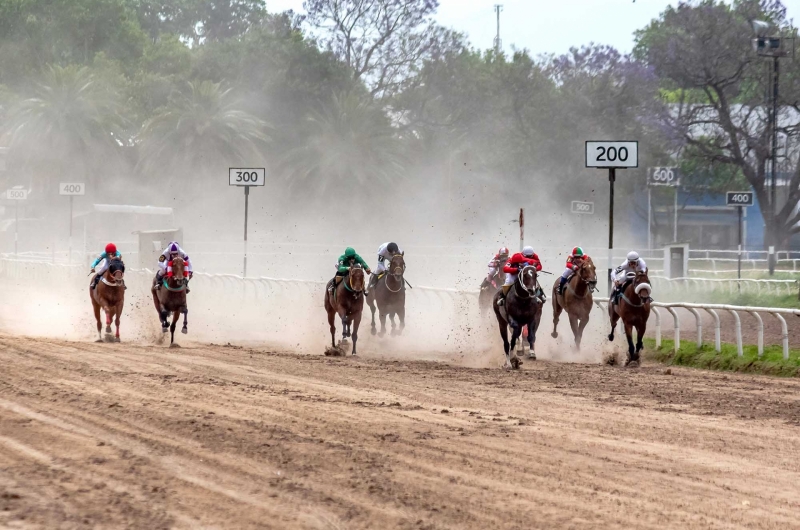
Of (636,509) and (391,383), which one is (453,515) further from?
(391,383)

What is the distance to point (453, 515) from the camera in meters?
6.46

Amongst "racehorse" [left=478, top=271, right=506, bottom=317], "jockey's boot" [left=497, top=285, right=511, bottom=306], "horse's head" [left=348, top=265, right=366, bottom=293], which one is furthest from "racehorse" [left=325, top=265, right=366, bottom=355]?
"racehorse" [left=478, top=271, right=506, bottom=317]

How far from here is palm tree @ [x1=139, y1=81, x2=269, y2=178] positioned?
5575 centimetres

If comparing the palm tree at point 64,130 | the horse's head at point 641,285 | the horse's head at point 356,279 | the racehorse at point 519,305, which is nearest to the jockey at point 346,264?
the horse's head at point 356,279

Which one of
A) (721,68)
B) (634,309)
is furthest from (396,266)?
(721,68)

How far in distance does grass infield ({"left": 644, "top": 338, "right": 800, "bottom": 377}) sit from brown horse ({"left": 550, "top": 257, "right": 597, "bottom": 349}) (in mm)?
1151

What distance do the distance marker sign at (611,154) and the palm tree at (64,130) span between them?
142 ft

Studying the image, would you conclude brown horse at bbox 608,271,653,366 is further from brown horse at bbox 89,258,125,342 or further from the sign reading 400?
the sign reading 400

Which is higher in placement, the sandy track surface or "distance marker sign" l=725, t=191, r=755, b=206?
"distance marker sign" l=725, t=191, r=755, b=206

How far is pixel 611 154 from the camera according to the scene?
18688 millimetres

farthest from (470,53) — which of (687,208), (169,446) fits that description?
(169,446)

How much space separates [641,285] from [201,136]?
4192cm

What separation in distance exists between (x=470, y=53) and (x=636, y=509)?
6941 cm

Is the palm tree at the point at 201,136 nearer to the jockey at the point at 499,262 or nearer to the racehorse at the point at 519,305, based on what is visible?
the jockey at the point at 499,262
